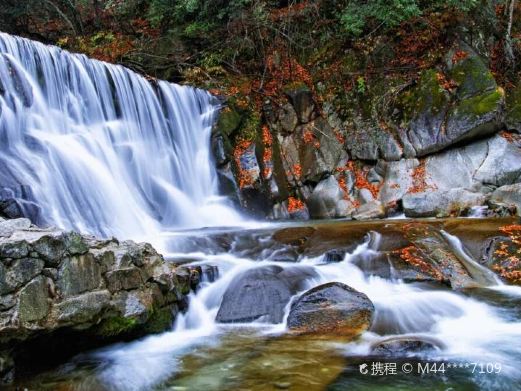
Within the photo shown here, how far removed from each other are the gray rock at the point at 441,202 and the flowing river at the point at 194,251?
1.57 metres

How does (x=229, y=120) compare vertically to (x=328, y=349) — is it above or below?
above

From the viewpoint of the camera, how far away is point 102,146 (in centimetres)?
973

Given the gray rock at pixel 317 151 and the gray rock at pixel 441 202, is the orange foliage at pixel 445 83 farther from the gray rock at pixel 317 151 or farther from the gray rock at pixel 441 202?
the gray rock at pixel 441 202

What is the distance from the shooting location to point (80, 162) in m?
8.66

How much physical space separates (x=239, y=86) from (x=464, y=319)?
9615 mm

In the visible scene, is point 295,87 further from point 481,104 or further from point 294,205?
point 481,104

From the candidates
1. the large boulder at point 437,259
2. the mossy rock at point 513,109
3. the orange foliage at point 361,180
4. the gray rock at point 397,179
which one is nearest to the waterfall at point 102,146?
the orange foliage at point 361,180

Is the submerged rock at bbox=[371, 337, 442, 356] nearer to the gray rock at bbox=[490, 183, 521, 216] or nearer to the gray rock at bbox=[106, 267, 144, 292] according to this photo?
the gray rock at bbox=[106, 267, 144, 292]

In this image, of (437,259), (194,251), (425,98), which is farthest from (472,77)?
(194,251)

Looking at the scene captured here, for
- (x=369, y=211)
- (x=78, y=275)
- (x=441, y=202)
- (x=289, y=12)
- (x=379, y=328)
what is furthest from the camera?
(x=289, y=12)

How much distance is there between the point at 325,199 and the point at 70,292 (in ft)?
26.7

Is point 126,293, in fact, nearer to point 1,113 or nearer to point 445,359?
point 445,359

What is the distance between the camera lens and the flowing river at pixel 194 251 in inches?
161

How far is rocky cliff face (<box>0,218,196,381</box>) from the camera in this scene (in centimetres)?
373
